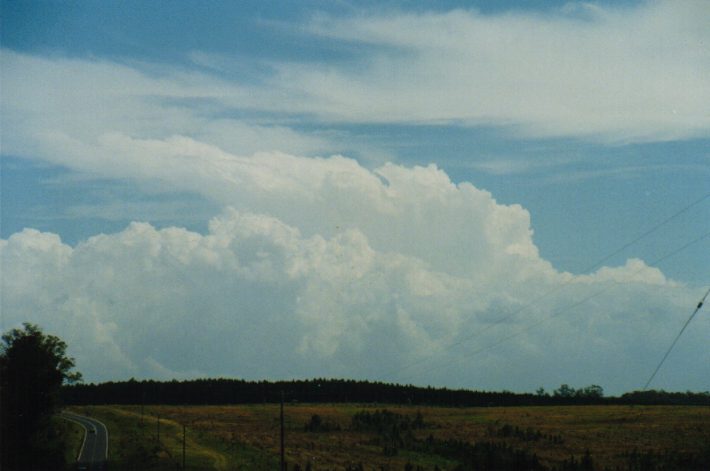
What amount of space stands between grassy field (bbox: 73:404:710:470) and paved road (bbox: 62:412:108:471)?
1.61 metres

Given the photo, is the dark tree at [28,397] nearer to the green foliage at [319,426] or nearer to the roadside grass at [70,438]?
the roadside grass at [70,438]

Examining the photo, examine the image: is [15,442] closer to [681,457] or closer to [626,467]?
[626,467]

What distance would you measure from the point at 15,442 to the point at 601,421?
339 ft

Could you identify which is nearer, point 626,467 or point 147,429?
point 626,467

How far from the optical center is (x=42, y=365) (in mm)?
93938

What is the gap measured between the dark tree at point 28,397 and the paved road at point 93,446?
4.38 metres

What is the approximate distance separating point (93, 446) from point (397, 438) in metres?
45.2

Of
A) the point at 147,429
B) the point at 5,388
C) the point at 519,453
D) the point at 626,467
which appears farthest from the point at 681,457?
the point at 147,429

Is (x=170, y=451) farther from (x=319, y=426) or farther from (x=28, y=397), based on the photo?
(x=319, y=426)

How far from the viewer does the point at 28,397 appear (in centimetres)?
9262

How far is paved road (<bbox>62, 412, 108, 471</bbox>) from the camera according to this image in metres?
95.7

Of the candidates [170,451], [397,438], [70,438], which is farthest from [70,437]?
[397,438]

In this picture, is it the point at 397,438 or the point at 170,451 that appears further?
the point at 397,438

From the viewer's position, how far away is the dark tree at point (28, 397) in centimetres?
9031
